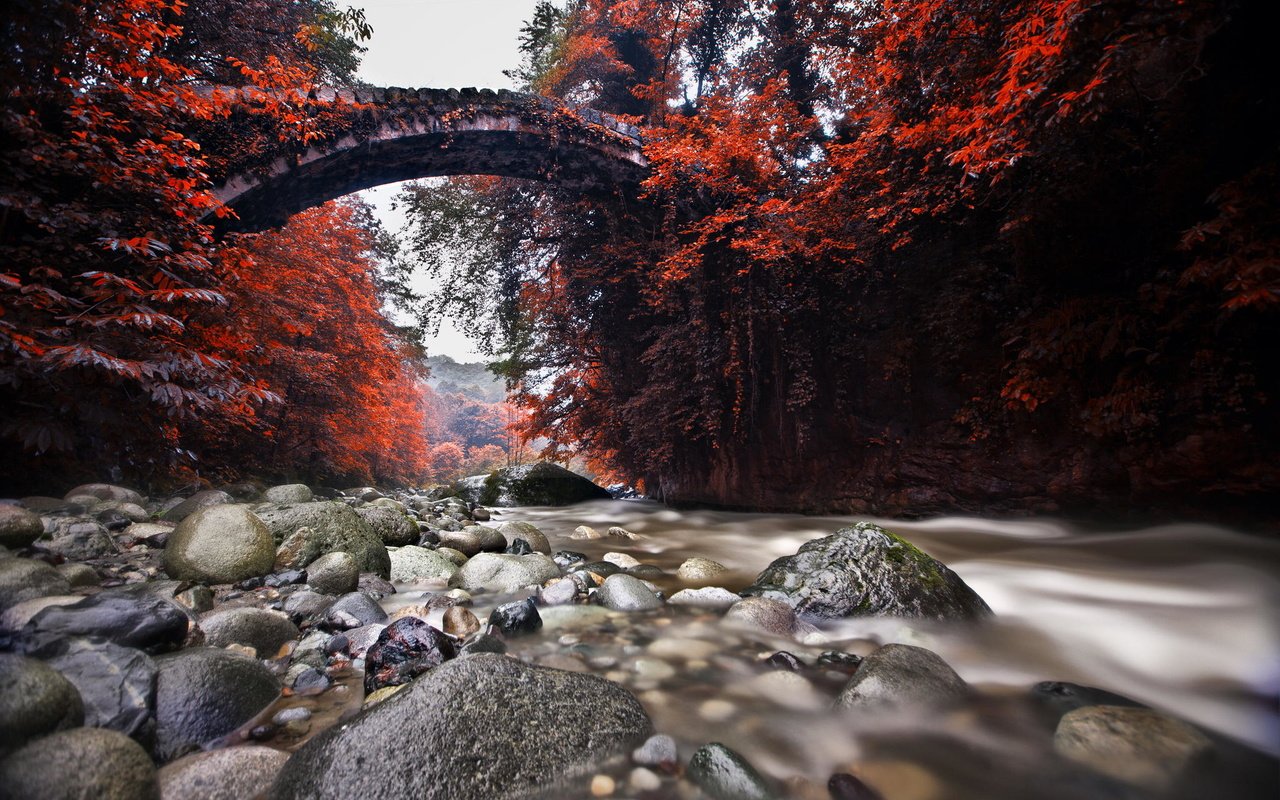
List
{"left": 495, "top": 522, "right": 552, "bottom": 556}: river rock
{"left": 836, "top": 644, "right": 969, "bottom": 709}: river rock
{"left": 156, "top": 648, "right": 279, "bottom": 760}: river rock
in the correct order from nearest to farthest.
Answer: {"left": 156, "top": 648, "right": 279, "bottom": 760}: river rock, {"left": 836, "top": 644, "right": 969, "bottom": 709}: river rock, {"left": 495, "top": 522, "right": 552, "bottom": 556}: river rock

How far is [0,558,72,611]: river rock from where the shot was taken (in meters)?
2.27

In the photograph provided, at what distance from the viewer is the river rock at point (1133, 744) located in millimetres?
1400

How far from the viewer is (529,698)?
1.66 metres

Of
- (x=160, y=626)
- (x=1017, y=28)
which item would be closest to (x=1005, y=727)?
(x=160, y=626)

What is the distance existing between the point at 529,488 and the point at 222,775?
11.5m

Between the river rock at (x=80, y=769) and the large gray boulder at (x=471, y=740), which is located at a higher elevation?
the river rock at (x=80, y=769)

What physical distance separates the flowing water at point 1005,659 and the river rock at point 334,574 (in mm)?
341

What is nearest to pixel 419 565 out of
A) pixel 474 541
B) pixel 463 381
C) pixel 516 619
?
pixel 474 541

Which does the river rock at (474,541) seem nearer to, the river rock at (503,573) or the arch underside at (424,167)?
the river rock at (503,573)

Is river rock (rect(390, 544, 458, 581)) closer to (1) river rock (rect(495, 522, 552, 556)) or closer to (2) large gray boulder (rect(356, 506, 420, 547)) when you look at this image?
(2) large gray boulder (rect(356, 506, 420, 547))

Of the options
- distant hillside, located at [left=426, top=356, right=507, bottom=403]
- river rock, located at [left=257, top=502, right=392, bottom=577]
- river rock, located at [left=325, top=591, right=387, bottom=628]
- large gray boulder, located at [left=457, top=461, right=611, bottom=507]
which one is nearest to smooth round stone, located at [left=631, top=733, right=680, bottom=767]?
river rock, located at [left=325, top=591, right=387, bottom=628]

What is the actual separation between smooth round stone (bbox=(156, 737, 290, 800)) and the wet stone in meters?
1.29

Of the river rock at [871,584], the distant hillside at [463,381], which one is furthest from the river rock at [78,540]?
the distant hillside at [463,381]

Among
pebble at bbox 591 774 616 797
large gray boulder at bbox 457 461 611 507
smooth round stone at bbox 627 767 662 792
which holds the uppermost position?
pebble at bbox 591 774 616 797
